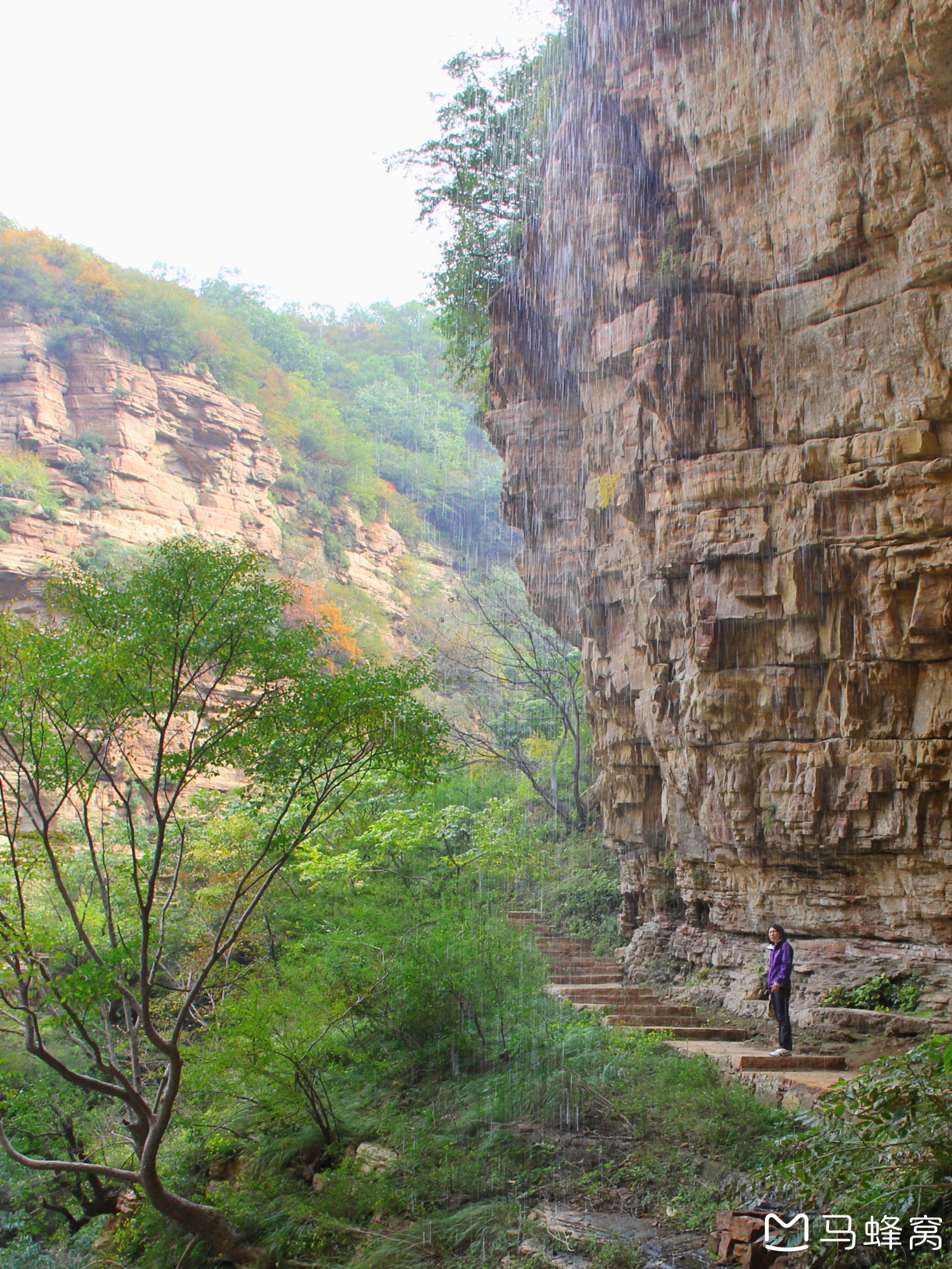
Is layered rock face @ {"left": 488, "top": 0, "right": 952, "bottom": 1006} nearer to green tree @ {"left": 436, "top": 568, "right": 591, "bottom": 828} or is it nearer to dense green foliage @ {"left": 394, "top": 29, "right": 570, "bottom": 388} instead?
dense green foliage @ {"left": 394, "top": 29, "right": 570, "bottom": 388}

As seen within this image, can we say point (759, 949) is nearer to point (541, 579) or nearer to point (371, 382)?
point (541, 579)

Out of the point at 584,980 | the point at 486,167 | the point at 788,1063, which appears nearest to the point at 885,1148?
the point at 788,1063

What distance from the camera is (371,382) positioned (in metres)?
47.6

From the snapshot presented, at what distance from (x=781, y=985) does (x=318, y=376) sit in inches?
1635

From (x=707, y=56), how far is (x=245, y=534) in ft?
77.8

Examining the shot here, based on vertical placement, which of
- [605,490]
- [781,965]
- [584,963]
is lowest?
[584,963]

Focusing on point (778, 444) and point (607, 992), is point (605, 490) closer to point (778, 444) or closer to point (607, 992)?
point (778, 444)

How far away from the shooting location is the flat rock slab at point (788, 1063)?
7.98m

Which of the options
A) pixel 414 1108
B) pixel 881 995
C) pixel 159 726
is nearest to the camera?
pixel 159 726

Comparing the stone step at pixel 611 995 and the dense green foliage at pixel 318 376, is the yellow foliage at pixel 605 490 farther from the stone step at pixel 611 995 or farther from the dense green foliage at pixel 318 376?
the dense green foliage at pixel 318 376

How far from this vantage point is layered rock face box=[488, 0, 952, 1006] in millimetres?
9148

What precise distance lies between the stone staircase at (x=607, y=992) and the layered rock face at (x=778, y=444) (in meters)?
0.96

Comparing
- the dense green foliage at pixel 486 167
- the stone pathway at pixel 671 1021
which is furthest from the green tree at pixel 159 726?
the dense green foliage at pixel 486 167

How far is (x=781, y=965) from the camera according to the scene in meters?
8.48
